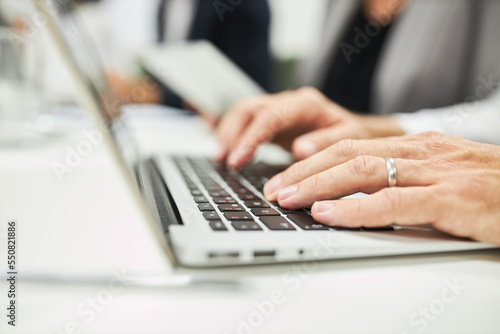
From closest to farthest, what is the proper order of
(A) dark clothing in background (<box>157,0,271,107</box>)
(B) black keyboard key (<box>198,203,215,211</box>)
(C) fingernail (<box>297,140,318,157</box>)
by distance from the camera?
1. (B) black keyboard key (<box>198,203,215,211</box>)
2. (C) fingernail (<box>297,140,318,157</box>)
3. (A) dark clothing in background (<box>157,0,271,107</box>)

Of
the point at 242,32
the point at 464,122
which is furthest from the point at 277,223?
the point at 242,32

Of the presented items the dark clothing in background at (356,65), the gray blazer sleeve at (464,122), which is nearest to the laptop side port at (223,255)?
the gray blazer sleeve at (464,122)

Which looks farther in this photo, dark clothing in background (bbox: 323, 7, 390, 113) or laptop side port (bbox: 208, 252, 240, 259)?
dark clothing in background (bbox: 323, 7, 390, 113)

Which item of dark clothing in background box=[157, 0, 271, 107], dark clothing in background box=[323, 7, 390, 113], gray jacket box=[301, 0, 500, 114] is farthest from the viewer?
dark clothing in background box=[157, 0, 271, 107]

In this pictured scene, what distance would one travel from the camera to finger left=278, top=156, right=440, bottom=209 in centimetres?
34

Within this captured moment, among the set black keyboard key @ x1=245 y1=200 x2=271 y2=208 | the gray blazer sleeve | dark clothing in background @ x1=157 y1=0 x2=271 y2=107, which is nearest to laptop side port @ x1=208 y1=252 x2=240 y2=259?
black keyboard key @ x1=245 y1=200 x2=271 y2=208

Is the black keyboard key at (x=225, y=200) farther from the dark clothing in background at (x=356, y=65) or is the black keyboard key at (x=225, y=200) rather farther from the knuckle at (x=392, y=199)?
the dark clothing in background at (x=356, y=65)

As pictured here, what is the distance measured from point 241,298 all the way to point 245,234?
1.7 inches

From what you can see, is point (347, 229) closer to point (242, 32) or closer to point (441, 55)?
point (441, 55)

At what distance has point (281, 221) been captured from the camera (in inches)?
12.1

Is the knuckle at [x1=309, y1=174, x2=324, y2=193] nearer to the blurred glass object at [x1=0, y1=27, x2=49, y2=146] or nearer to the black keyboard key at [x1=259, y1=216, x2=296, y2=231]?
the black keyboard key at [x1=259, y1=216, x2=296, y2=231]

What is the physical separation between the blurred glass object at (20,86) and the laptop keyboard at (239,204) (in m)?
0.36

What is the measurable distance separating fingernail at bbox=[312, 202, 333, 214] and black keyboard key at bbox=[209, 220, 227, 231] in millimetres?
76

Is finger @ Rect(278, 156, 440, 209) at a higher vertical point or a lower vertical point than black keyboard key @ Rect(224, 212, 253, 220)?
higher
